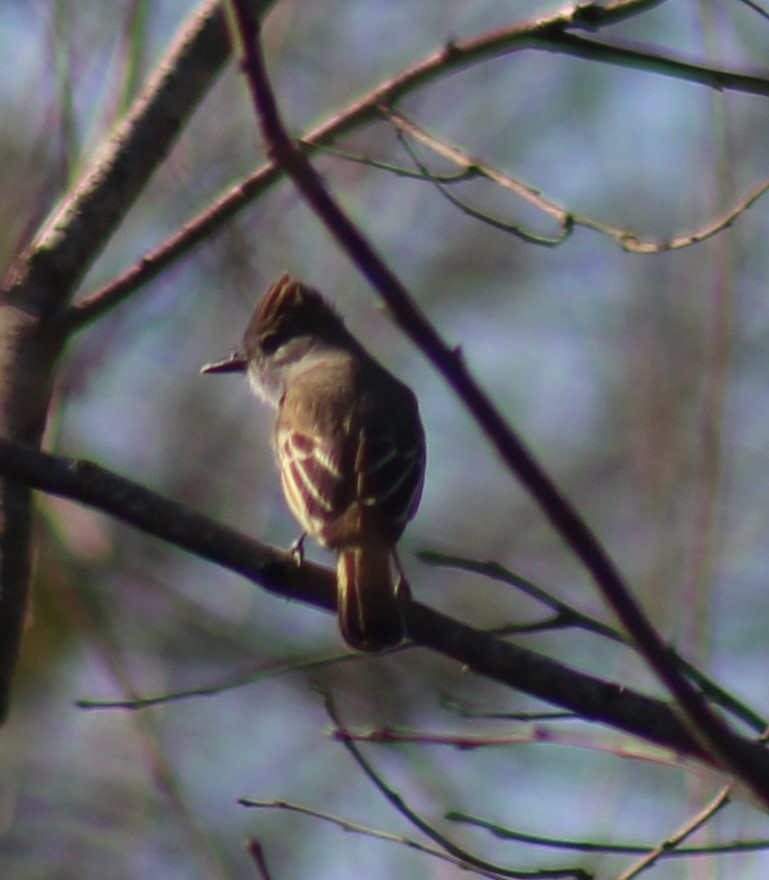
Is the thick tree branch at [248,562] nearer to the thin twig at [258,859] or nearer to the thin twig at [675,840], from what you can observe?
the thin twig at [675,840]

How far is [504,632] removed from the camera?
9.61 ft

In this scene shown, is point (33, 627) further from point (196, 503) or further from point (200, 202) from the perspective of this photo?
point (200, 202)

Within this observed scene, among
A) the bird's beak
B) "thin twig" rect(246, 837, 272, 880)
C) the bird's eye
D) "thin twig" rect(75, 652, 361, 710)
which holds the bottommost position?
"thin twig" rect(246, 837, 272, 880)

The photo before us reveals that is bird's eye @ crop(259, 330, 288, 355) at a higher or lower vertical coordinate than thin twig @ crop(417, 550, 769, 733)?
A: higher

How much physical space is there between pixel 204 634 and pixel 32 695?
94.7 inches

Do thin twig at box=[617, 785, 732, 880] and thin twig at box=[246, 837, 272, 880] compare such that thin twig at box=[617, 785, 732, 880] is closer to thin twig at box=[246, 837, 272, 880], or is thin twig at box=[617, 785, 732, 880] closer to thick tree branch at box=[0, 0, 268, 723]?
thin twig at box=[246, 837, 272, 880]

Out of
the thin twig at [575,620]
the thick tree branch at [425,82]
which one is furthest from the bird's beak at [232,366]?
the thin twig at [575,620]

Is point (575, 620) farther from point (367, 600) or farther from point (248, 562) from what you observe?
point (367, 600)

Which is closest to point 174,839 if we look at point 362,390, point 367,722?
point 367,722

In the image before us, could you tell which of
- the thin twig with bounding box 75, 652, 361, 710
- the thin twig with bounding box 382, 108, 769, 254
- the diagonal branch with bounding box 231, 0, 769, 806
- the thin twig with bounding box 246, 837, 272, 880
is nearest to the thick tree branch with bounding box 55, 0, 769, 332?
the thin twig with bounding box 382, 108, 769, 254

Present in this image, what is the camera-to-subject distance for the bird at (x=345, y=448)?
3.71m

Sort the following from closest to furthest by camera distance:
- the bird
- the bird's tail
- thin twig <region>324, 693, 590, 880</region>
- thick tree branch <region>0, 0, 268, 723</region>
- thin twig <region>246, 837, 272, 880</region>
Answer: thin twig <region>246, 837, 272, 880</region>
thin twig <region>324, 693, 590, 880</region>
thick tree branch <region>0, 0, 268, 723</region>
the bird's tail
the bird

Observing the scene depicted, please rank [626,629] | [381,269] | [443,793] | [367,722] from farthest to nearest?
[367,722] < [443,793] < [626,629] < [381,269]

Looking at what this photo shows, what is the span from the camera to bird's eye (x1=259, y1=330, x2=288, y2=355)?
5.81 meters
